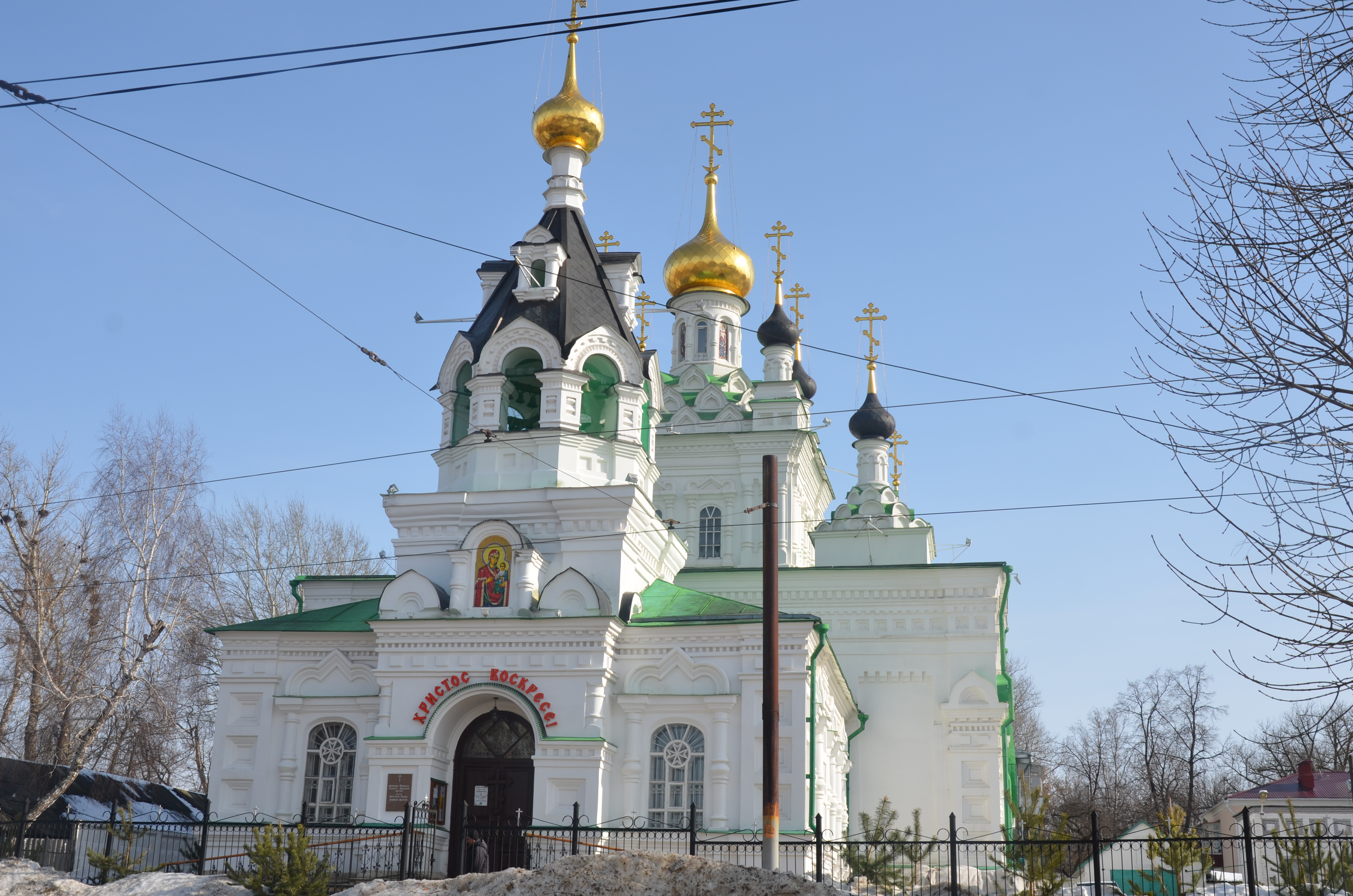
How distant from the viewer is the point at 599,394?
1764 cm

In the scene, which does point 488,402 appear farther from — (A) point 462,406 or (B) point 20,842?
(B) point 20,842

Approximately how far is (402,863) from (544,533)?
5.23 metres

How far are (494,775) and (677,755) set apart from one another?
2.39 m

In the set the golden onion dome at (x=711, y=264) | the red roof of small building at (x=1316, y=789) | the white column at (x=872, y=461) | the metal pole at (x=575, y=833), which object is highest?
the golden onion dome at (x=711, y=264)

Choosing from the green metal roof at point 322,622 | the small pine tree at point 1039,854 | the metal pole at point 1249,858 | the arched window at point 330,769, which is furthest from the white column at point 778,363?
the metal pole at point 1249,858

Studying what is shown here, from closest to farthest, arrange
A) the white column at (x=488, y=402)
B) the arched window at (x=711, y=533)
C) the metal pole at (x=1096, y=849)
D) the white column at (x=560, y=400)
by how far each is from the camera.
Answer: the metal pole at (x=1096, y=849) < the white column at (x=560, y=400) < the white column at (x=488, y=402) < the arched window at (x=711, y=533)

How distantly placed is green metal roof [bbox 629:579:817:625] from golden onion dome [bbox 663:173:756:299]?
12.1 metres

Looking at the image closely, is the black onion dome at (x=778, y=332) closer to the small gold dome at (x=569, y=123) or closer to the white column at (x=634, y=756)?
the small gold dome at (x=569, y=123)

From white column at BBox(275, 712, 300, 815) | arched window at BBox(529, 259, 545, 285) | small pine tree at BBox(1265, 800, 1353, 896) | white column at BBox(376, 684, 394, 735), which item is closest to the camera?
small pine tree at BBox(1265, 800, 1353, 896)

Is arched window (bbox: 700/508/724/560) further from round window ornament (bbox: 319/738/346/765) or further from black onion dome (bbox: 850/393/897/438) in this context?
round window ornament (bbox: 319/738/346/765)

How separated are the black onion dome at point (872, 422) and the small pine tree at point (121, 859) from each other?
17.5m

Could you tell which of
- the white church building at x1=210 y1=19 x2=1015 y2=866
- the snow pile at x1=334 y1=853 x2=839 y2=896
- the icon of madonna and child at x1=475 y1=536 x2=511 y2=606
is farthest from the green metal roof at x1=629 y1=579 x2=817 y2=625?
the snow pile at x1=334 y1=853 x2=839 y2=896

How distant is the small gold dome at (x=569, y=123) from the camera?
19.2 meters

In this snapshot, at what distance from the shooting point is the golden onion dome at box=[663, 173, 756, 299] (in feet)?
91.4
